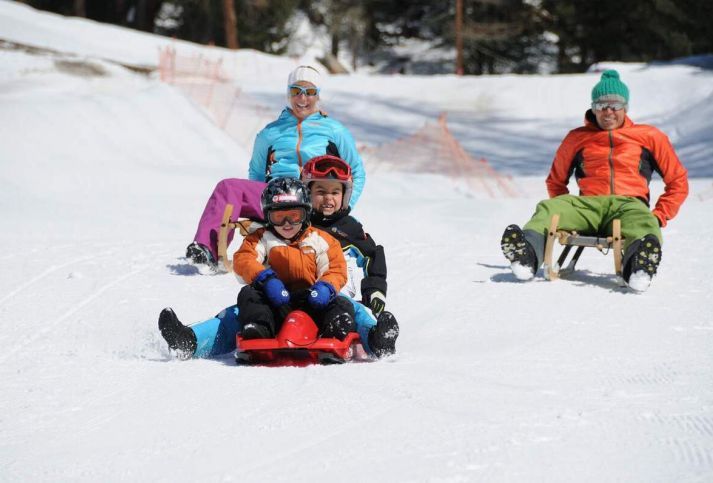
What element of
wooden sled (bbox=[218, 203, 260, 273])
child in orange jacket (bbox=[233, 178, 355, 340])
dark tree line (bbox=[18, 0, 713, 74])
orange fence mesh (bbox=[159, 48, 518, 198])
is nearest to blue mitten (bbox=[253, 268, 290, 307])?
child in orange jacket (bbox=[233, 178, 355, 340])

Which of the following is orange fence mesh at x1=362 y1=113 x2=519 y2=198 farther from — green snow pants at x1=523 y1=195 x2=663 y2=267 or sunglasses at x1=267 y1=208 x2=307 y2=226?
sunglasses at x1=267 y1=208 x2=307 y2=226

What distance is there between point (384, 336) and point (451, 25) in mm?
30747

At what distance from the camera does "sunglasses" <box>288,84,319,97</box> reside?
6.53 metres

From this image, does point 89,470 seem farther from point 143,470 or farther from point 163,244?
point 163,244

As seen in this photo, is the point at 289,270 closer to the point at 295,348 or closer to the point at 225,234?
the point at 295,348

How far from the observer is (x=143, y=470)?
9.33 feet

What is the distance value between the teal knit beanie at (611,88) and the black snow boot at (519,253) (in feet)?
3.81

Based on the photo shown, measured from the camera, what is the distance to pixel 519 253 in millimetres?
6270

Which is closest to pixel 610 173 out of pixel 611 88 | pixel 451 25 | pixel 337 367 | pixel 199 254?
pixel 611 88

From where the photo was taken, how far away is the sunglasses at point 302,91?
6.53m

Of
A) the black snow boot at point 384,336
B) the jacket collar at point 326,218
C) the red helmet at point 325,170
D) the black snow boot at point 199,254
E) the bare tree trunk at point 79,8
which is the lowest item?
the black snow boot at point 199,254

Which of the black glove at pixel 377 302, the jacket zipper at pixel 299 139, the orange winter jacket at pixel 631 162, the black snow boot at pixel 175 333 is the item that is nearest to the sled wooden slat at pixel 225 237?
the jacket zipper at pixel 299 139

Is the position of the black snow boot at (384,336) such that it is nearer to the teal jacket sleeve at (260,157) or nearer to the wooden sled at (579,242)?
the wooden sled at (579,242)

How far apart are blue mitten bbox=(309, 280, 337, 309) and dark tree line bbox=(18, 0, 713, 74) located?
26155 mm
